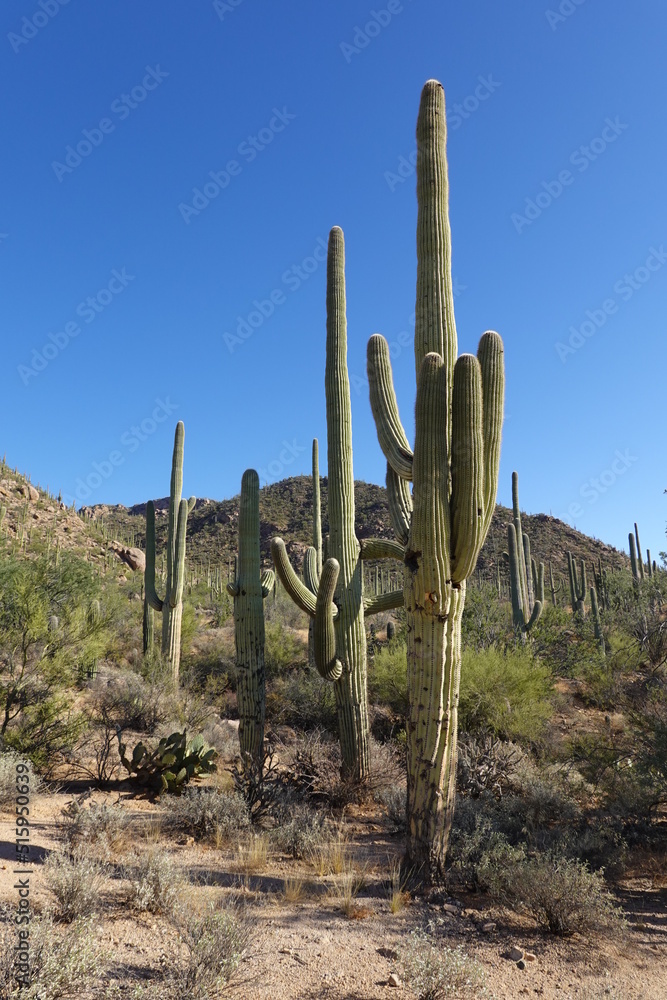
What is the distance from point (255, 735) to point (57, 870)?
3.68 m

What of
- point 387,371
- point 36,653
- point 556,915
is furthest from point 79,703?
point 556,915

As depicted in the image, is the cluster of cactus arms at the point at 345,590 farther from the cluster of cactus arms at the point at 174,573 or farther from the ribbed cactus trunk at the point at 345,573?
the cluster of cactus arms at the point at 174,573

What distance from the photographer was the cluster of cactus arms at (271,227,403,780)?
7.75 meters

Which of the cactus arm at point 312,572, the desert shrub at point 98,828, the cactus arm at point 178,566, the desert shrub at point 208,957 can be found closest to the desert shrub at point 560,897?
the desert shrub at point 208,957

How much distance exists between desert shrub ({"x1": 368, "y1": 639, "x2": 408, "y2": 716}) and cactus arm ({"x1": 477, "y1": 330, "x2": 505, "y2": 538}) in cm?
690

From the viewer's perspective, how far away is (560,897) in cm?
462

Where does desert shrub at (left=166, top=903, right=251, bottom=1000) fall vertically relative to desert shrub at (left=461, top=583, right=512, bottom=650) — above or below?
below

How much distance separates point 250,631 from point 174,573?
240 inches

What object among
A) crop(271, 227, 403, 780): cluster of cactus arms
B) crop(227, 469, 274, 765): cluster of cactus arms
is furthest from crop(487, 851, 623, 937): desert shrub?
crop(227, 469, 274, 765): cluster of cactus arms

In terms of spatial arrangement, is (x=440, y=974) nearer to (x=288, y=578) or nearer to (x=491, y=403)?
(x=491, y=403)

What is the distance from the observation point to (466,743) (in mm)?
8750

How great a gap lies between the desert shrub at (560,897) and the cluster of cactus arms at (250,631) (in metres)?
3.56

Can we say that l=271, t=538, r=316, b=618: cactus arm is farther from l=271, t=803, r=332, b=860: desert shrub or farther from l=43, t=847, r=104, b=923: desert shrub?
l=43, t=847, r=104, b=923: desert shrub

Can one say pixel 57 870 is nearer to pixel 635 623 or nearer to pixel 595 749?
pixel 595 749
